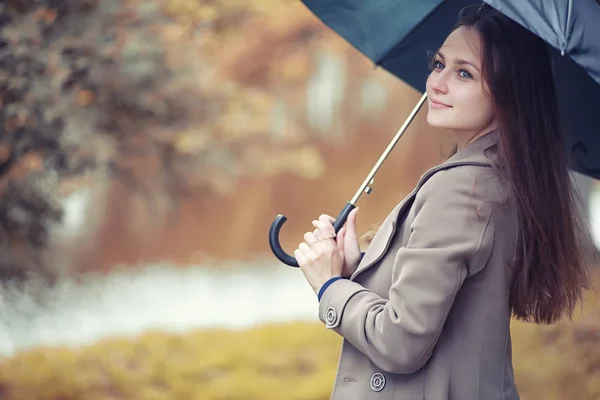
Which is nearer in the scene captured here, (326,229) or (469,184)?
(469,184)

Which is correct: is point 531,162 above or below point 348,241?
below

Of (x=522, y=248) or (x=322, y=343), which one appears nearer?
(x=522, y=248)

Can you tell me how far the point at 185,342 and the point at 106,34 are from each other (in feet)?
5.17

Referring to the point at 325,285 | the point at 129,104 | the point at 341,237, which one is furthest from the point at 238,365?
the point at 325,285

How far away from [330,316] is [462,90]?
0.52 meters

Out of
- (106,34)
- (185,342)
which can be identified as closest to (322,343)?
(185,342)

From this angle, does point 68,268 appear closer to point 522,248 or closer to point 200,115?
point 200,115

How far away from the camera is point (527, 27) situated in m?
1.51

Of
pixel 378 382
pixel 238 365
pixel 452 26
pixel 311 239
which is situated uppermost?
pixel 238 365

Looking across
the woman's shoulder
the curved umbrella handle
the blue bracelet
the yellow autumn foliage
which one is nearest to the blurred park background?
the yellow autumn foliage

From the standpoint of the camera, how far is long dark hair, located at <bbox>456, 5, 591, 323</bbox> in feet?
5.26

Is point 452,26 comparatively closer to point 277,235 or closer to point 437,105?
point 437,105

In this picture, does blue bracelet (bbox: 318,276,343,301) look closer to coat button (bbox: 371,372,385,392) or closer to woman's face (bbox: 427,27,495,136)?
coat button (bbox: 371,372,385,392)

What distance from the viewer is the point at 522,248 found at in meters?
1.62
